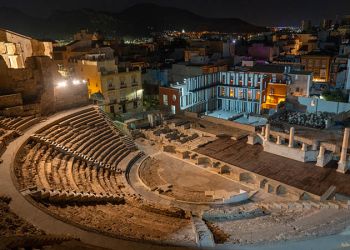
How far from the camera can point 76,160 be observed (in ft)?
67.7

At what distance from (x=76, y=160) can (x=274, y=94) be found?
29.8 metres

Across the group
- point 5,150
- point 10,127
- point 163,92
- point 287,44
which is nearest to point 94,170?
point 5,150

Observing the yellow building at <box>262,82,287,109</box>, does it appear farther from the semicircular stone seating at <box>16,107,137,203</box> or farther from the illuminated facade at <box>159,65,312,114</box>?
the semicircular stone seating at <box>16,107,137,203</box>

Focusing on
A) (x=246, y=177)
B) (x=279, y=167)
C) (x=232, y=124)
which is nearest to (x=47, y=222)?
(x=246, y=177)

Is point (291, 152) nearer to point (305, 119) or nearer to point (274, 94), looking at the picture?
point (305, 119)

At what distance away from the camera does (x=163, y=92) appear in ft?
135

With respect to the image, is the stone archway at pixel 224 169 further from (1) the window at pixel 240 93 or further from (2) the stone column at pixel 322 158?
(1) the window at pixel 240 93

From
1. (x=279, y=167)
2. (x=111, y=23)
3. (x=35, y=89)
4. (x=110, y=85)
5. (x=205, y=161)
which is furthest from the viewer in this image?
(x=111, y=23)

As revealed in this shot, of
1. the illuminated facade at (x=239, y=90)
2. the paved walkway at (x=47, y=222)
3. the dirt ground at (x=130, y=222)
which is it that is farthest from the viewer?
the illuminated facade at (x=239, y=90)

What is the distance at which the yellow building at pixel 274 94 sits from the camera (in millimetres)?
40862

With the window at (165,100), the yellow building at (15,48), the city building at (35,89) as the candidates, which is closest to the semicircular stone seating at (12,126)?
the city building at (35,89)

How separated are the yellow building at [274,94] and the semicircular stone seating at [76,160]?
73.9 ft

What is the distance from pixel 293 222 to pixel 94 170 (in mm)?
12539

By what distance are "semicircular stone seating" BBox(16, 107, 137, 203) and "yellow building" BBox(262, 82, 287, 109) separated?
22.5 meters
